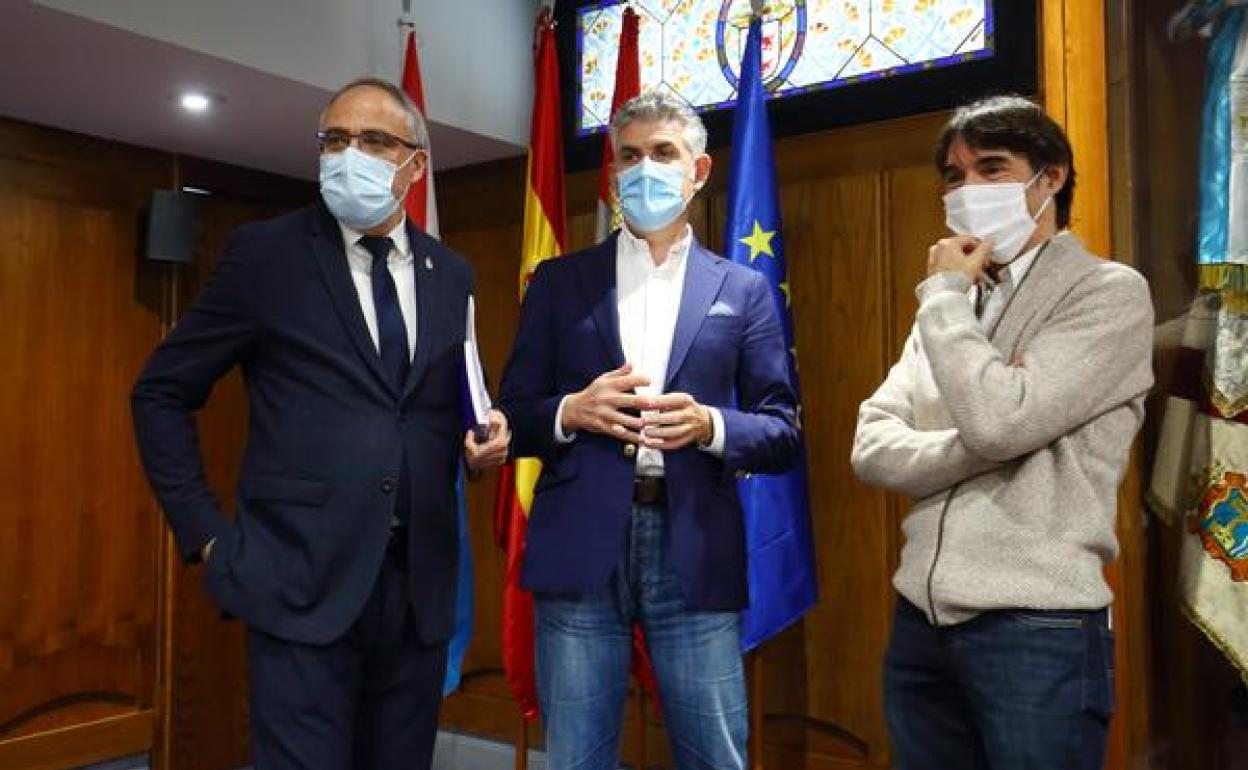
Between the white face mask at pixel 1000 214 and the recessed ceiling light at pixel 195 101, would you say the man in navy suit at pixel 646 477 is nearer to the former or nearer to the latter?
the white face mask at pixel 1000 214

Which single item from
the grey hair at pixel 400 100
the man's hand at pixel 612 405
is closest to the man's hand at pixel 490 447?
the man's hand at pixel 612 405

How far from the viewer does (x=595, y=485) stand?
1646mm

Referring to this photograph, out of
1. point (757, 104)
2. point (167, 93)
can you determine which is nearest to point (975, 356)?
point (757, 104)

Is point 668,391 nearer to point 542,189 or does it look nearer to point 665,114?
point 665,114

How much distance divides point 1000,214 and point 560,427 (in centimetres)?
73

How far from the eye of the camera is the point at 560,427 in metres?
1.67

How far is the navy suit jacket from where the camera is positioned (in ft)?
4.77

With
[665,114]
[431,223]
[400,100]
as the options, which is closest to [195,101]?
[431,223]

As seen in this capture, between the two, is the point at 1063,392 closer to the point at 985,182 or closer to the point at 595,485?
the point at 985,182

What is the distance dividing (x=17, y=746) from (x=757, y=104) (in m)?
2.73

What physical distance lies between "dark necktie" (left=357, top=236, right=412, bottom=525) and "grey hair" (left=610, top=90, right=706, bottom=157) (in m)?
0.49

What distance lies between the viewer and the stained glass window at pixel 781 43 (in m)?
2.79

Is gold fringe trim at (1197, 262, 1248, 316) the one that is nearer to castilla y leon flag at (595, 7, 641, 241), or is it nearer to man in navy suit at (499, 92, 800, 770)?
man in navy suit at (499, 92, 800, 770)

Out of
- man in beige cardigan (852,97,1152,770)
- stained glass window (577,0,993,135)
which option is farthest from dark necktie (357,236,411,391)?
stained glass window (577,0,993,135)
